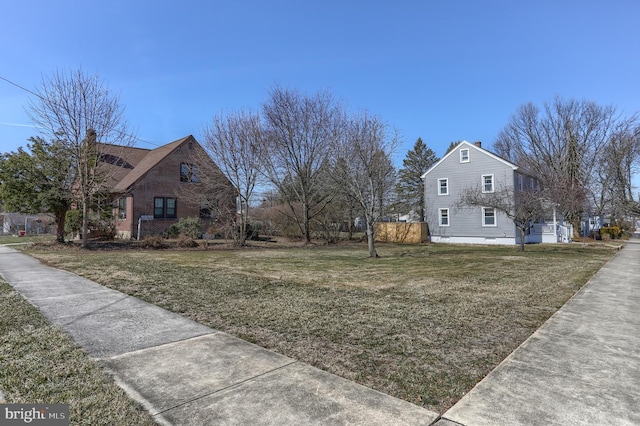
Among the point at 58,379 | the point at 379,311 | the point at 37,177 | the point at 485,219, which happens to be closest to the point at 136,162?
the point at 37,177

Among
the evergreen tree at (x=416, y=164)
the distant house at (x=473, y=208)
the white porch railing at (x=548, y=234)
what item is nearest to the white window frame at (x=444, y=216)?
the distant house at (x=473, y=208)

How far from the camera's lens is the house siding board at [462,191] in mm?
24625

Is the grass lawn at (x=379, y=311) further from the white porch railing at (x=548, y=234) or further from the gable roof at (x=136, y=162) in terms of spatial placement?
the white porch railing at (x=548, y=234)

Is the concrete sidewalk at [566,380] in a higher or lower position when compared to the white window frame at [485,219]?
lower

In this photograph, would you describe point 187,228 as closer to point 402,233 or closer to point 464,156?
point 402,233

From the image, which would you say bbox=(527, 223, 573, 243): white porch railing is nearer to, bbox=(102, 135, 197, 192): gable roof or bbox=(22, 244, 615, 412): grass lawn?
bbox=(22, 244, 615, 412): grass lawn

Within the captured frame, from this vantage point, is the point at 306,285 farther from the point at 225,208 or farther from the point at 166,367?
the point at 225,208

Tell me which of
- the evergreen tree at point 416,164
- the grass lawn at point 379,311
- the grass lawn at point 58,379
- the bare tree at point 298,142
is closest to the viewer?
the grass lawn at point 58,379

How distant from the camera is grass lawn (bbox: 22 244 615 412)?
138 inches

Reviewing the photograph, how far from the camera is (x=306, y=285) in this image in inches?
316

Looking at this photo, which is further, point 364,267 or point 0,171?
point 0,171

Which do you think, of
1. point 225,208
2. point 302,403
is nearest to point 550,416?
point 302,403

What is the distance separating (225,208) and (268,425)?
65.8 ft

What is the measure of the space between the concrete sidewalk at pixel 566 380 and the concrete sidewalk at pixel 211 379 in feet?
1.66
